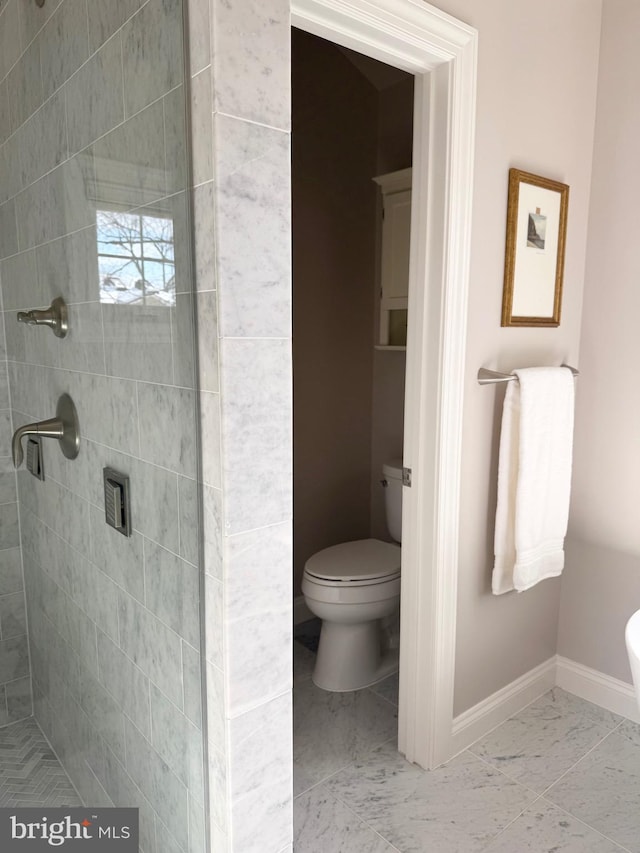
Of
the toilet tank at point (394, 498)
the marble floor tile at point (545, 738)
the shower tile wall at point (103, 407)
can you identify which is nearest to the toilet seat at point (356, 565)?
the toilet tank at point (394, 498)

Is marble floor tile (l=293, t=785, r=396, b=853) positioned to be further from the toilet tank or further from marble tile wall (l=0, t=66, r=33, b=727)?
the toilet tank

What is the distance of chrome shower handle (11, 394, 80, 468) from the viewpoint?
1325mm

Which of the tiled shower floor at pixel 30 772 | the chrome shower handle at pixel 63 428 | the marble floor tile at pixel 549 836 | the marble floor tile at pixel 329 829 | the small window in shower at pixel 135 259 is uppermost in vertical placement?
the small window in shower at pixel 135 259

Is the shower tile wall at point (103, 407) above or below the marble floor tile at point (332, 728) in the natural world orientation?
above

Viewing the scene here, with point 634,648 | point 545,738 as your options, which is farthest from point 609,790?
point 634,648

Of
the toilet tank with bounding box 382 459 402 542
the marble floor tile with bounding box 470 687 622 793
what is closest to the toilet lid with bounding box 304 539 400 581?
the toilet tank with bounding box 382 459 402 542

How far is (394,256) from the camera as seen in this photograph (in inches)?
106

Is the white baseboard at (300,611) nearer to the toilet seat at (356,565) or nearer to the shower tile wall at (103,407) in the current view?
the toilet seat at (356,565)

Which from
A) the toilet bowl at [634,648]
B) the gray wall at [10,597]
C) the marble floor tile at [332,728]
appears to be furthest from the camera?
the marble floor tile at [332,728]

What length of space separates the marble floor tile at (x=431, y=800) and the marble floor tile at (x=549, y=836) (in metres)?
0.03

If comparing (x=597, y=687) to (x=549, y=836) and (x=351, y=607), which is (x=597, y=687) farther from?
(x=351, y=607)

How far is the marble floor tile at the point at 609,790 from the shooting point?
166 centimetres

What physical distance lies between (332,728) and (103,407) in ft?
4.86

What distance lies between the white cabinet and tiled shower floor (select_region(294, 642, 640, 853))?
5.14ft
